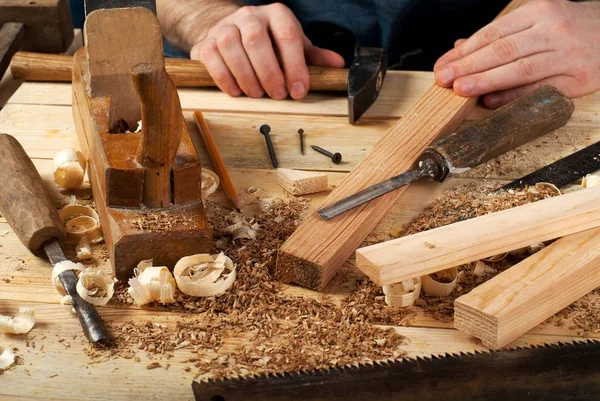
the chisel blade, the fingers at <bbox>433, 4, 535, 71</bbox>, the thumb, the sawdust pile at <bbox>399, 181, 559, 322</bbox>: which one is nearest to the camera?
the sawdust pile at <bbox>399, 181, 559, 322</bbox>

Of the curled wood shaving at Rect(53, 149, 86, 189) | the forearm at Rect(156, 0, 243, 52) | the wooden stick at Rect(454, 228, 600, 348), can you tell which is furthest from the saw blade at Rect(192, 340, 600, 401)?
the forearm at Rect(156, 0, 243, 52)

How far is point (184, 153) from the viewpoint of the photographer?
176cm

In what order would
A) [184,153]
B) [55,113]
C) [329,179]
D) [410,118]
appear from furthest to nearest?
[55,113]
[410,118]
[329,179]
[184,153]

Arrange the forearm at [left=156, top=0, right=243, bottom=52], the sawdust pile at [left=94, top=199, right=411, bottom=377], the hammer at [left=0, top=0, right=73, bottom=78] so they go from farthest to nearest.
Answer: the forearm at [left=156, top=0, right=243, bottom=52]
the hammer at [left=0, top=0, right=73, bottom=78]
the sawdust pile at [left=94, top=199, right=411, bottom=377]

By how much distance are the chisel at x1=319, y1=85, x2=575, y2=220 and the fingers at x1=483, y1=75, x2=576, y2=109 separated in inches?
4.1

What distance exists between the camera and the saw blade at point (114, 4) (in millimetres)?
1980

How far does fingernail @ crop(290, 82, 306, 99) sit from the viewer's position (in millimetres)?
2469

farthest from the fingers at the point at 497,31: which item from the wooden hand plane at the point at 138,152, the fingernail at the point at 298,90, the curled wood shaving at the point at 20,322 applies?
the curled wood shaving at the point at 20,322

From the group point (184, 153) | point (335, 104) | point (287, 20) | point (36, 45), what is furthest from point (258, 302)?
point (36, 45)

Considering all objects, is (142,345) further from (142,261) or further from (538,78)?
(538,78)

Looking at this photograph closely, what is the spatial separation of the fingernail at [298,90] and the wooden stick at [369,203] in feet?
1.19

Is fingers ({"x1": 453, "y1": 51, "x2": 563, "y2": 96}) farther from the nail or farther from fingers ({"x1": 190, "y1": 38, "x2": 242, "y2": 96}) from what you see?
fingers ({"x1": 190, "y1": 38, "x2": 242, "y2": 96})

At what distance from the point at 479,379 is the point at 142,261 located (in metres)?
0.73

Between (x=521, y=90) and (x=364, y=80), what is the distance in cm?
48
